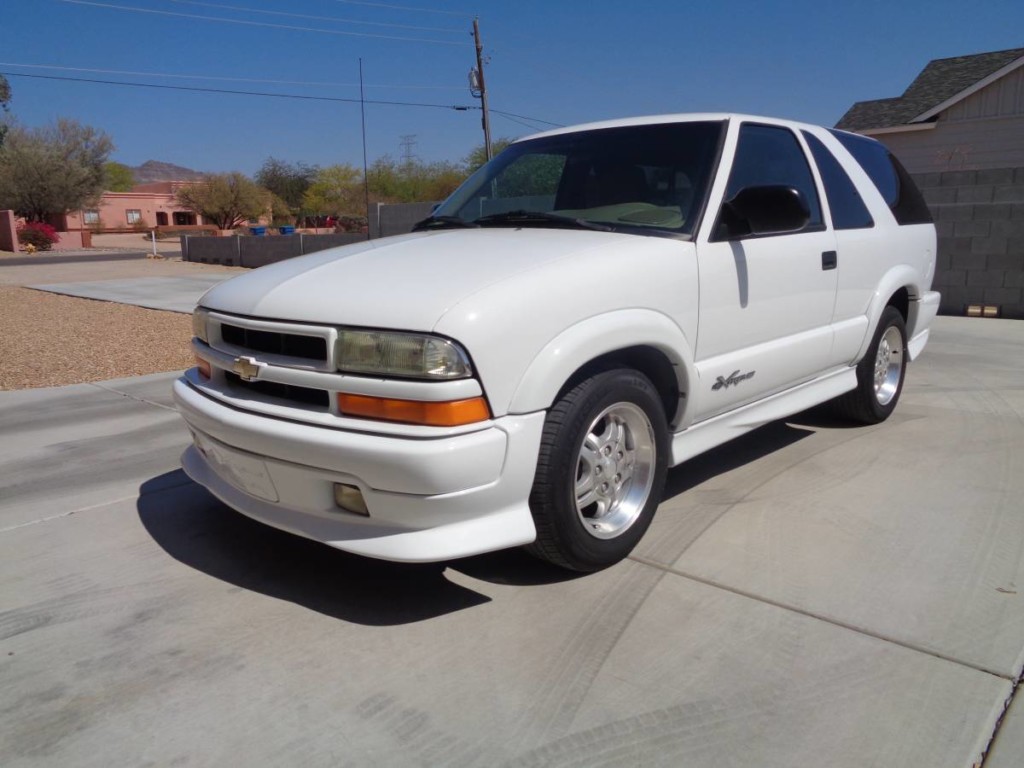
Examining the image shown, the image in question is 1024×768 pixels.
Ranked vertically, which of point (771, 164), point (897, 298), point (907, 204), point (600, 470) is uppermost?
point (771, 164)

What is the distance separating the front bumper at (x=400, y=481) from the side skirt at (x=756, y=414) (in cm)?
106

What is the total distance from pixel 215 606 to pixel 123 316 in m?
10.2

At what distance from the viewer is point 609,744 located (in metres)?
2.40

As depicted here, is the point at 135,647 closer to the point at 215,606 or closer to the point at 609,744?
the point at 215,606

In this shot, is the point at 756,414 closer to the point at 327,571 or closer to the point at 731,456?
the point at 731,456

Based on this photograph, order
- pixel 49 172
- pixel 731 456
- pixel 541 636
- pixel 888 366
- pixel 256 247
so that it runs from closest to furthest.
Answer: pixel 541 636
pixel 731 456
pixel 888 366
pixel 256 247
pixel 49 172

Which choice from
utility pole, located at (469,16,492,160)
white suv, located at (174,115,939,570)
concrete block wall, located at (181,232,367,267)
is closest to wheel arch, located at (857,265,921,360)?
white suv, located at (174,115,939,570)

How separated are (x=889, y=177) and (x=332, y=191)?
70855 millimetres

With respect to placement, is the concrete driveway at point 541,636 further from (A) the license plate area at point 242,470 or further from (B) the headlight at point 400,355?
(B) the headlight at point 400,355

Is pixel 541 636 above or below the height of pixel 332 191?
below

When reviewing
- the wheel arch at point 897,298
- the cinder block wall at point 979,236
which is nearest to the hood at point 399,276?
the wheel arch at point 897,298

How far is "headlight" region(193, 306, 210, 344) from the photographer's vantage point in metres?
3.59

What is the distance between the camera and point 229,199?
62.9 meters

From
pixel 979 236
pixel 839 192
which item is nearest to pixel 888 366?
pixel 839 192
